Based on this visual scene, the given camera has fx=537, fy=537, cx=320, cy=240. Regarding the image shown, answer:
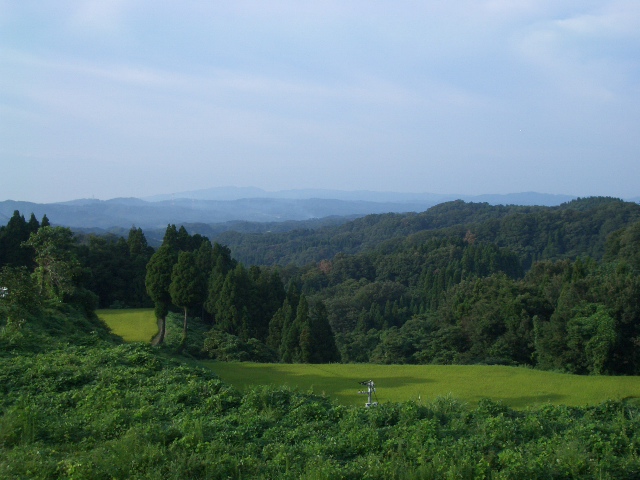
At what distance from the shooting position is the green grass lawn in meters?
17.9

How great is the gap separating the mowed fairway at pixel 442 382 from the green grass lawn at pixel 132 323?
627cm

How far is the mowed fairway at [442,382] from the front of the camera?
10.0 m

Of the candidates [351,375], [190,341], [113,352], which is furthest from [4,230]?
[351,375]

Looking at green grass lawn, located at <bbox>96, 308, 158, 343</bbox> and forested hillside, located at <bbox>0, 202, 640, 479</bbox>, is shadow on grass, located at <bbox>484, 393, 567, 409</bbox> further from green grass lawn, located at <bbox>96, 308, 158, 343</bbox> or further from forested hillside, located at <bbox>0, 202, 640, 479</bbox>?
green grass lawn, located at <bbox>96, 308, 158, 343</bbox>

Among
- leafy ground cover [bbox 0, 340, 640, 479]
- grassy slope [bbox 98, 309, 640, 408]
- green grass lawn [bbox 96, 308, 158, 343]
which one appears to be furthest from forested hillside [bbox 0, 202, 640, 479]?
grassy slope [bbox 98, 309, 640, 408]

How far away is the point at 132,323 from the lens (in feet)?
63.9

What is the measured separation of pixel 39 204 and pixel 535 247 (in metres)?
127

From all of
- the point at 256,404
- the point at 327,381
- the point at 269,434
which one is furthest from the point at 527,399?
the point at 269,434

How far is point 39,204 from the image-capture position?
144m

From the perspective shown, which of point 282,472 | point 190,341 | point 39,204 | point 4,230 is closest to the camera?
point 282,472

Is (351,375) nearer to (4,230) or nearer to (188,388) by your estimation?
(188,388)

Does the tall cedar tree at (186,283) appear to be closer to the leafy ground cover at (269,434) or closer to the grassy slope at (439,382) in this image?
the grassy slope at (439,382)

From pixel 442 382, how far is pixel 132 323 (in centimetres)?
1263

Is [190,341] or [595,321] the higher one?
[595,321]
